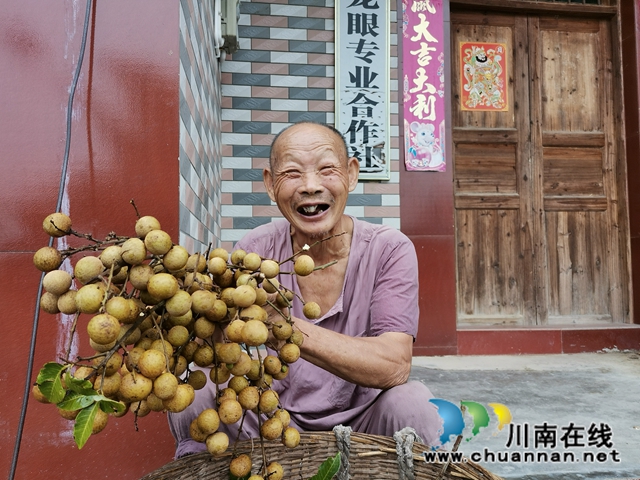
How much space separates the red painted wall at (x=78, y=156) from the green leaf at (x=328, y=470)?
102 cm

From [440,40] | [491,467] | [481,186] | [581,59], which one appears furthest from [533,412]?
[581,59]

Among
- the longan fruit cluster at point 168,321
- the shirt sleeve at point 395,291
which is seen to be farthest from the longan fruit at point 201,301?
the shirt sleeve at point 395,291

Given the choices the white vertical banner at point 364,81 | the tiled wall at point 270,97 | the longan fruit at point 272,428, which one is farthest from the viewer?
the white vertical banner at point 364,81

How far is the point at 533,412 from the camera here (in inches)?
117

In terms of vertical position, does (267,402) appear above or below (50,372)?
below

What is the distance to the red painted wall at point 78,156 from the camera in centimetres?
172

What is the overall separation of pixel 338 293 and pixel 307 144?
574mm

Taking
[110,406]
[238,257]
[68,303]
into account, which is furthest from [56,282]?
[238,257]

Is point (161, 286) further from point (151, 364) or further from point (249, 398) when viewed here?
point (249, 398)

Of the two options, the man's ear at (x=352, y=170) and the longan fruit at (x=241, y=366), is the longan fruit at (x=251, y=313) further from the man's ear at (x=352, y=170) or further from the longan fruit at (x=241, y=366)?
the man's ear at (x=352, y=170)

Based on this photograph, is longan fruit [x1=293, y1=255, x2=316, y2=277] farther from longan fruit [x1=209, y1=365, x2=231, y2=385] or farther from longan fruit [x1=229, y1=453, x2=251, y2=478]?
longan fruit [x1=229, y1=453, x2=251, y2=478]

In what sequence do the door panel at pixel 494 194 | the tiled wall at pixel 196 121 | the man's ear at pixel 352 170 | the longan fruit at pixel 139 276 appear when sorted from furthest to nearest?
the door panel at pixel 494 194 < the tiled wall at pixel 196 121 < the man's ear at pixel 352 170 < the longan fruit at pixel 139 276

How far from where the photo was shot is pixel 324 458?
4.33 ft

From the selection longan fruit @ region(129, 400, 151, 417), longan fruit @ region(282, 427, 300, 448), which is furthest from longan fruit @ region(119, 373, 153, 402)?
longan fruit @ region(282, 427, 300, 448)
